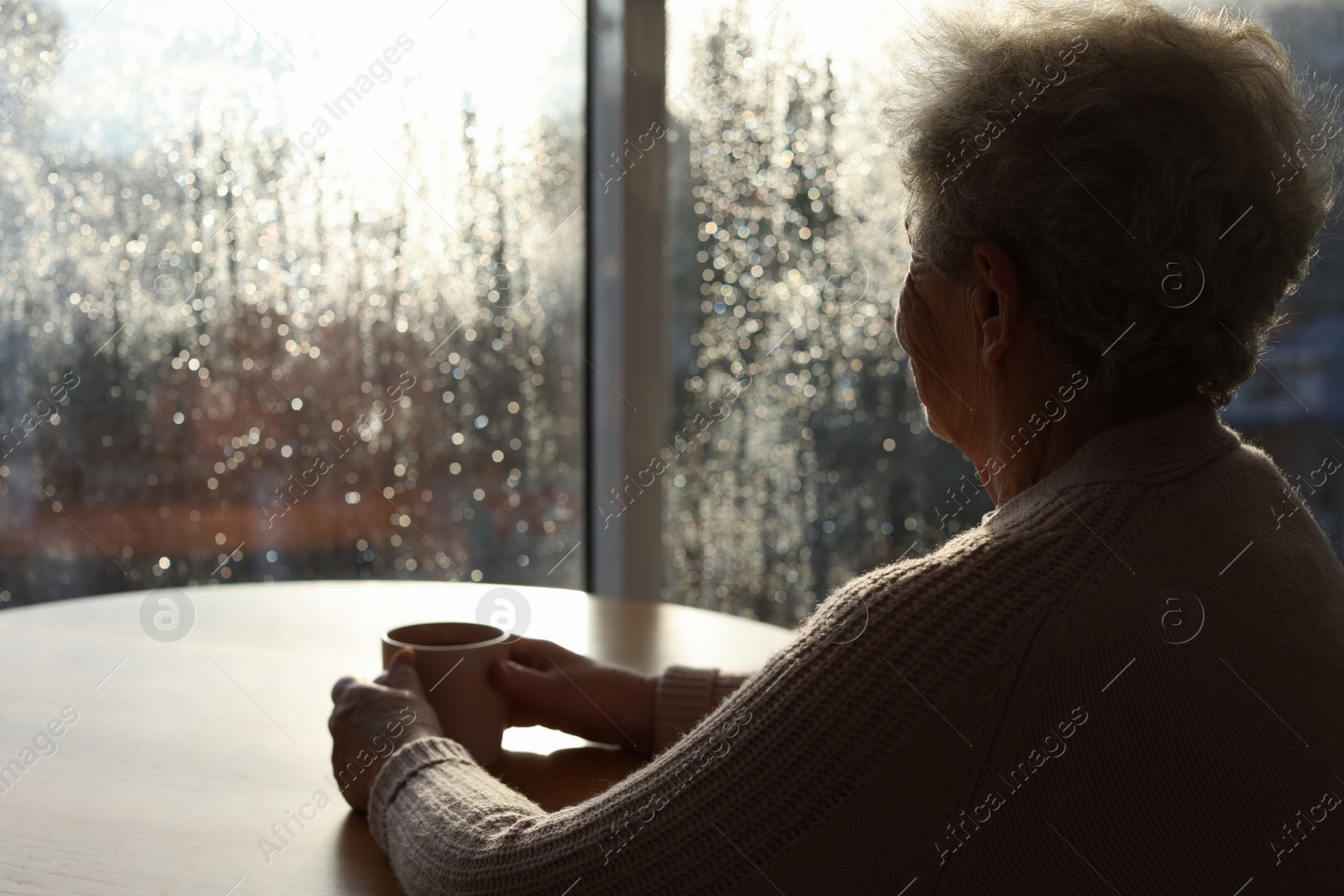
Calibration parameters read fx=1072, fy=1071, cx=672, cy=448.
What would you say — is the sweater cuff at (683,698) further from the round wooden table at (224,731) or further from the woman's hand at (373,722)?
the woman's hand at (373,722)

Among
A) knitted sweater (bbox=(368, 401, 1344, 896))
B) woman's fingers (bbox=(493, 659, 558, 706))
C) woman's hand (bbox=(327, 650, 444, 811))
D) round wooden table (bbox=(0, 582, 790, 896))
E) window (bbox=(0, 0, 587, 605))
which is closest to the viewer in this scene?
knitted sweater (bbox=(368, 401, 1344, 896))

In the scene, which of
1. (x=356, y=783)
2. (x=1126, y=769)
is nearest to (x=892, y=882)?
(x=1126, y=769)

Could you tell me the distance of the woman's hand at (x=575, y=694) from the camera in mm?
1056

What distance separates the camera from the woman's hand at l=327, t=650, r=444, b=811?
921mm

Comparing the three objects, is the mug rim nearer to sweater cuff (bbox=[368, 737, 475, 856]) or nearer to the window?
sweater cuff (bbox=[368, 737, 475, 856])

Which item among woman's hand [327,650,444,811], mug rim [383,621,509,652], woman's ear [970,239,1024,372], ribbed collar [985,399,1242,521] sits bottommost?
woman's hand [327,650,444,811]

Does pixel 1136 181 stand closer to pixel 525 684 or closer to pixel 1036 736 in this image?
pixel 1036 736

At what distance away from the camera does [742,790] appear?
0.68 metres

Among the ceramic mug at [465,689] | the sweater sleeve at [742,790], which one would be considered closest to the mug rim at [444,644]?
the ceramic mug at [465,689]

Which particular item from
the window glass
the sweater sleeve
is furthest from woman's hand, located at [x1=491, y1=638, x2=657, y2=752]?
the window glass

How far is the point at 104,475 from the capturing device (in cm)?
207

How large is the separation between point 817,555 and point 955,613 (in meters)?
1.91

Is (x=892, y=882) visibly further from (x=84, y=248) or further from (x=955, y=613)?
(x=84, y=248)

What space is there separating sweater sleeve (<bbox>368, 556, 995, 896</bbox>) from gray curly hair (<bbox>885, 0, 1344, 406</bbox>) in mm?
264
